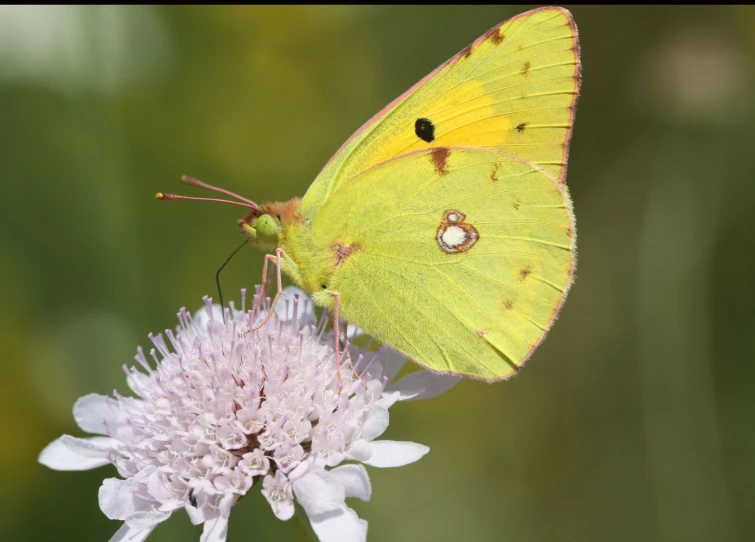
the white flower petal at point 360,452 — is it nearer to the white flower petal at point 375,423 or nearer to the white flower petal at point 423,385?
the white flower petal at point 375,423

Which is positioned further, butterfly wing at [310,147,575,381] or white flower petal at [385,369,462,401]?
white flower petal at [385,369,462,401]

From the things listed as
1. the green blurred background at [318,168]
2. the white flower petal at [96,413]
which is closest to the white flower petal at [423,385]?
the white flower petal at [96,413]

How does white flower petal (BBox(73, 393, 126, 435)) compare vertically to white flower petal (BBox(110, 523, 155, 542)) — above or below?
above

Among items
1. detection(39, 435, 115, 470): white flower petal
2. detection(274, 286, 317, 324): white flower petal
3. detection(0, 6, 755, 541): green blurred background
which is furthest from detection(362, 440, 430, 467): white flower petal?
detection(0, 6, 755, 541): green blurred background

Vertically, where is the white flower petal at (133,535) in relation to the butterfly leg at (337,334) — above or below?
below

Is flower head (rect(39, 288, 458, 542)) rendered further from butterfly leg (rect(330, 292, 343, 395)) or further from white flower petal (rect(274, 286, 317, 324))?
white flower petal (rect(274, 286, 317, 324))

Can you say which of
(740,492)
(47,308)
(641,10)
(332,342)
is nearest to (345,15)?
(641,10)

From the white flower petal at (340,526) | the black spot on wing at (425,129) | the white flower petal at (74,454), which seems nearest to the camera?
the white flower petal at (340,526)
